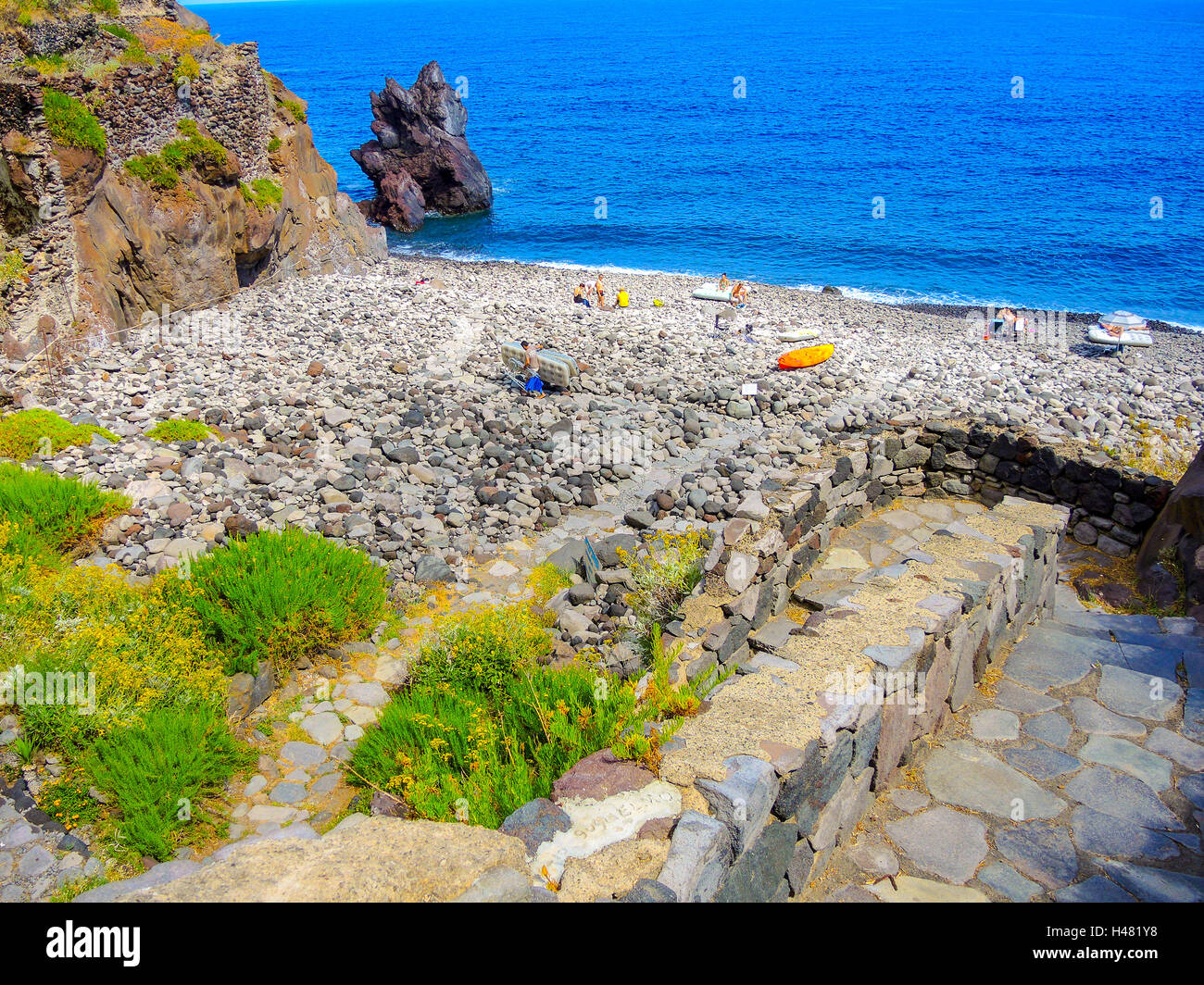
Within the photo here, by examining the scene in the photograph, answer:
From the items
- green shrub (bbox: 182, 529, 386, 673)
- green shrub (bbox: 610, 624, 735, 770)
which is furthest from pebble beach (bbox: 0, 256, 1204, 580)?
green shrub (bbox: 610, 624, 735, 770)

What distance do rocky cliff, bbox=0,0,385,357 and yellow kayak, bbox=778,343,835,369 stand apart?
12.0m

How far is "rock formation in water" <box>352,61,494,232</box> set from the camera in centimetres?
4119

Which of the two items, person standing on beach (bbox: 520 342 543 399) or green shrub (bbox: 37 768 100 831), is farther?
person standing on beach (bbox: 520 342 543 399)

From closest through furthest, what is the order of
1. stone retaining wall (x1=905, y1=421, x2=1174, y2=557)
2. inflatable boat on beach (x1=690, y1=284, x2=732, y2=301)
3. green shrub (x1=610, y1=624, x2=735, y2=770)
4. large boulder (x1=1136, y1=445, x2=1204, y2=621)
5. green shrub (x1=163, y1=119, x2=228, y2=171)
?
green shrub (x1=610, y1=624, x2=735, y2=770) < large boulder (x1=1136, y1=445, x2=1204, y2=621) < stone retaining wall (x1=905, y1=421, x2=1174, y2=557) < green shrub (x1=163, y1=119, x2=228, y2=171) < inflatable boat on beach (x1=690, y1=284, x2=732, y2=301)

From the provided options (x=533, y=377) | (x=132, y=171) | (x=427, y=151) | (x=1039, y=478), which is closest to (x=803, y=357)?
(x=533, y=377)

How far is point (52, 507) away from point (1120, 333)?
24.7 metres

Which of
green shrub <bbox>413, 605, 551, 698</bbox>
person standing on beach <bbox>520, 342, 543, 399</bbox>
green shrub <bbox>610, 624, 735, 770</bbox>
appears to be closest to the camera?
green shrub <bbox>610, 624, 735, 770</bbox>

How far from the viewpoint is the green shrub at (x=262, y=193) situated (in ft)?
55.5

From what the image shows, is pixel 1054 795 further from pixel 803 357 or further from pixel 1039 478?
pixel 803 357

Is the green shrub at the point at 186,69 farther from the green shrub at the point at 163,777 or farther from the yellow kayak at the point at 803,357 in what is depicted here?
the green shrub at the point at 163,777

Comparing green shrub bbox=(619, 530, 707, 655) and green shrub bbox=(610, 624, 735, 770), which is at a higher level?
green shrub bbox=(619, 530, 707, 655)

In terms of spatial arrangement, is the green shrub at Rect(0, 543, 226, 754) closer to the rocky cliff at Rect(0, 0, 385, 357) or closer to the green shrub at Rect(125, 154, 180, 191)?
the rocky cliff at Rect(0, 0, 385, 357)
